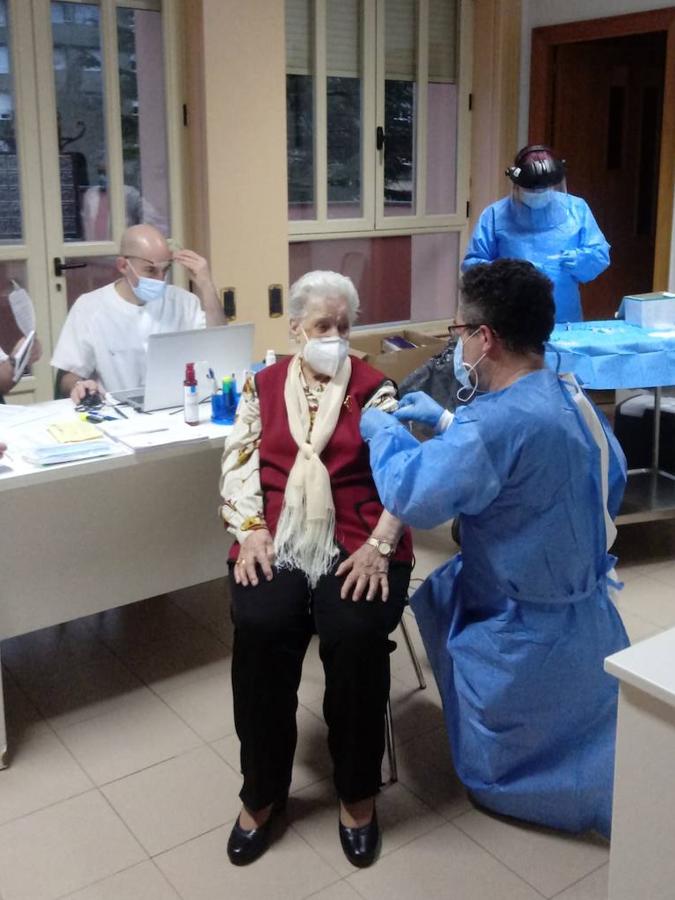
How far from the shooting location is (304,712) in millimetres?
2496

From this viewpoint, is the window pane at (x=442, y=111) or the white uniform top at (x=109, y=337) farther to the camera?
the window pane at (x=442, y=111)

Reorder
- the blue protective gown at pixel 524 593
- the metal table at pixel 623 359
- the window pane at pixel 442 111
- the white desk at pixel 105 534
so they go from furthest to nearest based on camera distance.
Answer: the window pane at pixel 442 111 → the metal table at pixel 623 359 → the white desk at pixel 105 534 → the blue protective gown at pixel 524 593

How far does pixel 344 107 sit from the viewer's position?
4.82m

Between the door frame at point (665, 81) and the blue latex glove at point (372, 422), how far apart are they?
3.40 m

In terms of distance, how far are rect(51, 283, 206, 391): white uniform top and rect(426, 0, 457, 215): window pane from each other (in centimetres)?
266

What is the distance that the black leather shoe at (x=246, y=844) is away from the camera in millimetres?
1952

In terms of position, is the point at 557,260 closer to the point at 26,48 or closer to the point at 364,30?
the point at 364,30

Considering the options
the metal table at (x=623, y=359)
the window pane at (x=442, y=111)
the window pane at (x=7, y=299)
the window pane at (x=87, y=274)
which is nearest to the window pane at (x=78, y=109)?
the window pane at (x=87, y=274)

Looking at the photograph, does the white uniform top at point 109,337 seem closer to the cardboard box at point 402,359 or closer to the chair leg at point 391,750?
the cardboard box at point 402,359

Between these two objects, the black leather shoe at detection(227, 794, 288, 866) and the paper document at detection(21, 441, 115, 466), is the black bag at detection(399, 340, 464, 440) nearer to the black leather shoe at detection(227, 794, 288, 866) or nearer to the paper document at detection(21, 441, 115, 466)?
the paper document at detection(21, 441, 115, 466)

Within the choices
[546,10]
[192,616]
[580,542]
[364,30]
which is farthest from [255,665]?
[546,10]

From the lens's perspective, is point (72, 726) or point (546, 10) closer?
point (72, 726)

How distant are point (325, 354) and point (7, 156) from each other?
2287mm

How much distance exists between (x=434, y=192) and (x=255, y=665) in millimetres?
3898
